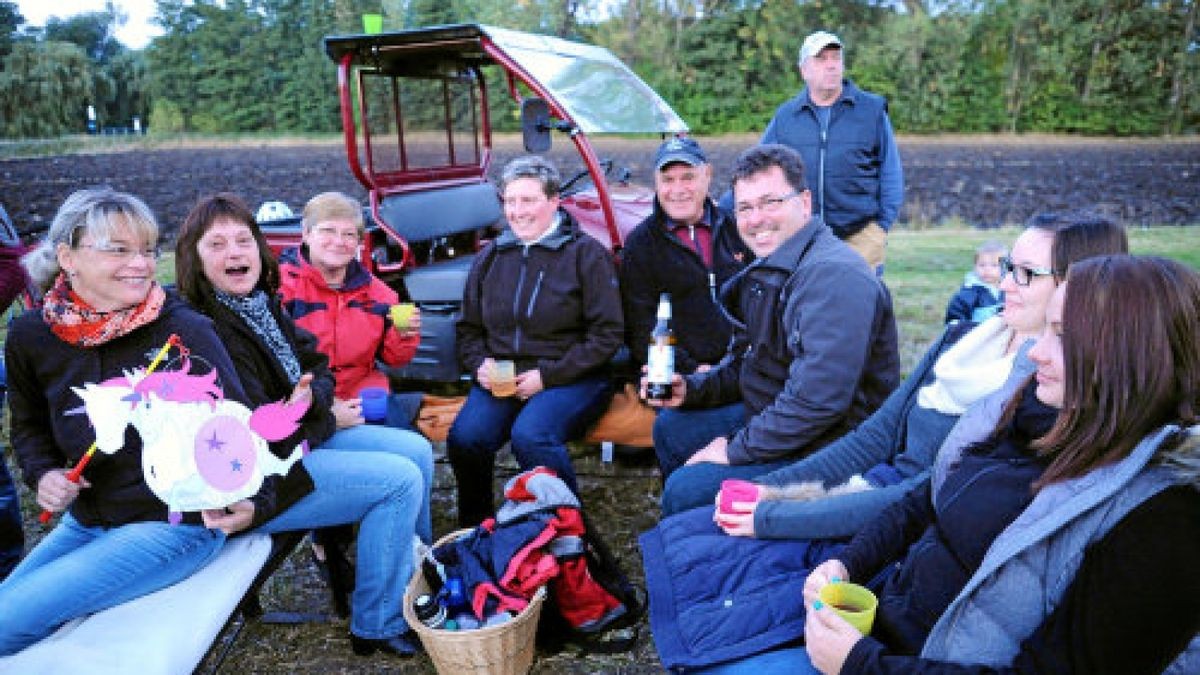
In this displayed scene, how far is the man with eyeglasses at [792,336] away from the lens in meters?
2.42

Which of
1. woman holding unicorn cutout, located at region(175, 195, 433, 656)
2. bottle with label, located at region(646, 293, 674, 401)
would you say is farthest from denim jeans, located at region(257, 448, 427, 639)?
bottle with label, located at region(646, 293, 674, 401)

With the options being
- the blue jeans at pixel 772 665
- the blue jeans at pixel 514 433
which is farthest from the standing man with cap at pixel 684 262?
the blue jeans at pixel 772 665

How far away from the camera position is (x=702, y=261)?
3.56 meters

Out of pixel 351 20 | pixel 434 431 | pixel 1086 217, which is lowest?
pixel 434 431

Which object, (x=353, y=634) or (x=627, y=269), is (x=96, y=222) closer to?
(x=353, y=634)

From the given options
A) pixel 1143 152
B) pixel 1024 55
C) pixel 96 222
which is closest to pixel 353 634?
pixel 96 222

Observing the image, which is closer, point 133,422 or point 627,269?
point 133,422

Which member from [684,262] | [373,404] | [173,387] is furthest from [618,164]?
[173,387]

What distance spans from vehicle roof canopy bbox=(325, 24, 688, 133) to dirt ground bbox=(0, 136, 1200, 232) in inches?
389

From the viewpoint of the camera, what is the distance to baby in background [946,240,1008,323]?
4.48 meters

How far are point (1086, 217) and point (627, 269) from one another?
1.98 metres

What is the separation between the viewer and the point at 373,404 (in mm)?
3113

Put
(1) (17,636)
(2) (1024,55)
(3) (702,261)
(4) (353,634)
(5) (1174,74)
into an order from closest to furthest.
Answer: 1. (1) (17,636)
2. (4) (353,634)
3. (3) (702,261)
4. (5) (1174,74)
5. (2) (1024,55)

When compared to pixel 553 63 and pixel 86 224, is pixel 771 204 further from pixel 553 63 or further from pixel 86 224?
pixel 553 63
